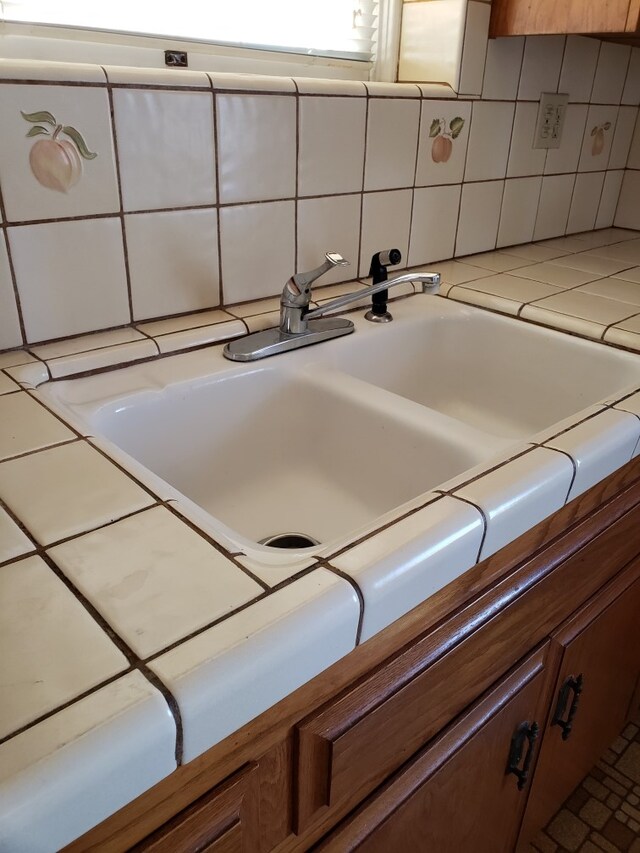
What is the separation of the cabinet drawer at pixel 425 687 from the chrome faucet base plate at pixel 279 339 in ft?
1.43

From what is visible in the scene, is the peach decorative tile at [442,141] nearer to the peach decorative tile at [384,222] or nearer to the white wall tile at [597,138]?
the peach decorative tile at [384,222]

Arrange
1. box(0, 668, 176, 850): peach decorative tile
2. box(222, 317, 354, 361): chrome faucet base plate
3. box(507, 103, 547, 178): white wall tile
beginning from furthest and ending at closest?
box(507, 103, 547, 178): white wall tile < box(222, 317, 354, 361): chrome faucet base plate < box(0, 668, 176, 850): peach decorative tile

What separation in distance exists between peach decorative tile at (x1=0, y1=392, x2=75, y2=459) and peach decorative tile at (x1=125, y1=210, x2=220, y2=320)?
0.27 meters

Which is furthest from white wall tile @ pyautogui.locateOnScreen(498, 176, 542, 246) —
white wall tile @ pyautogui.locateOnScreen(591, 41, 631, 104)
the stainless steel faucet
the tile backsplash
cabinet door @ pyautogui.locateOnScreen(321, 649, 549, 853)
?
cabinet door @ pyautogui.locateOnScreen(321, 649, 549, 853)

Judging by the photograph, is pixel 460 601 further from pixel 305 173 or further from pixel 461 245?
pixel 461 245

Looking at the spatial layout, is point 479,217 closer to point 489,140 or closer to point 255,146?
point 489,140

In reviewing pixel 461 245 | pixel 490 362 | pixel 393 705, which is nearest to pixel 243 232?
pixel 490 362

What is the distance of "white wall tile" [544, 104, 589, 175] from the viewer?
1548 millimetres

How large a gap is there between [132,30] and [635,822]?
1570 millimetres

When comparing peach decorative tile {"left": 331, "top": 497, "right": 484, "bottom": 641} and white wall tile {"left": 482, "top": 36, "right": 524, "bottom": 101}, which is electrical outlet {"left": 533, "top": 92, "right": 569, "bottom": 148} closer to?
white wall tile {"left": 482, "top": 36, "right": 524, "bottom": 101}

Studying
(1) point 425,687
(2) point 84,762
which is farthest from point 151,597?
(1) point 425,687

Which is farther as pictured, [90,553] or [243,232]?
[243,232]

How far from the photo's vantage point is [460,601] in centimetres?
63

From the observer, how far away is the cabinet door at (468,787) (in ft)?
2.15
